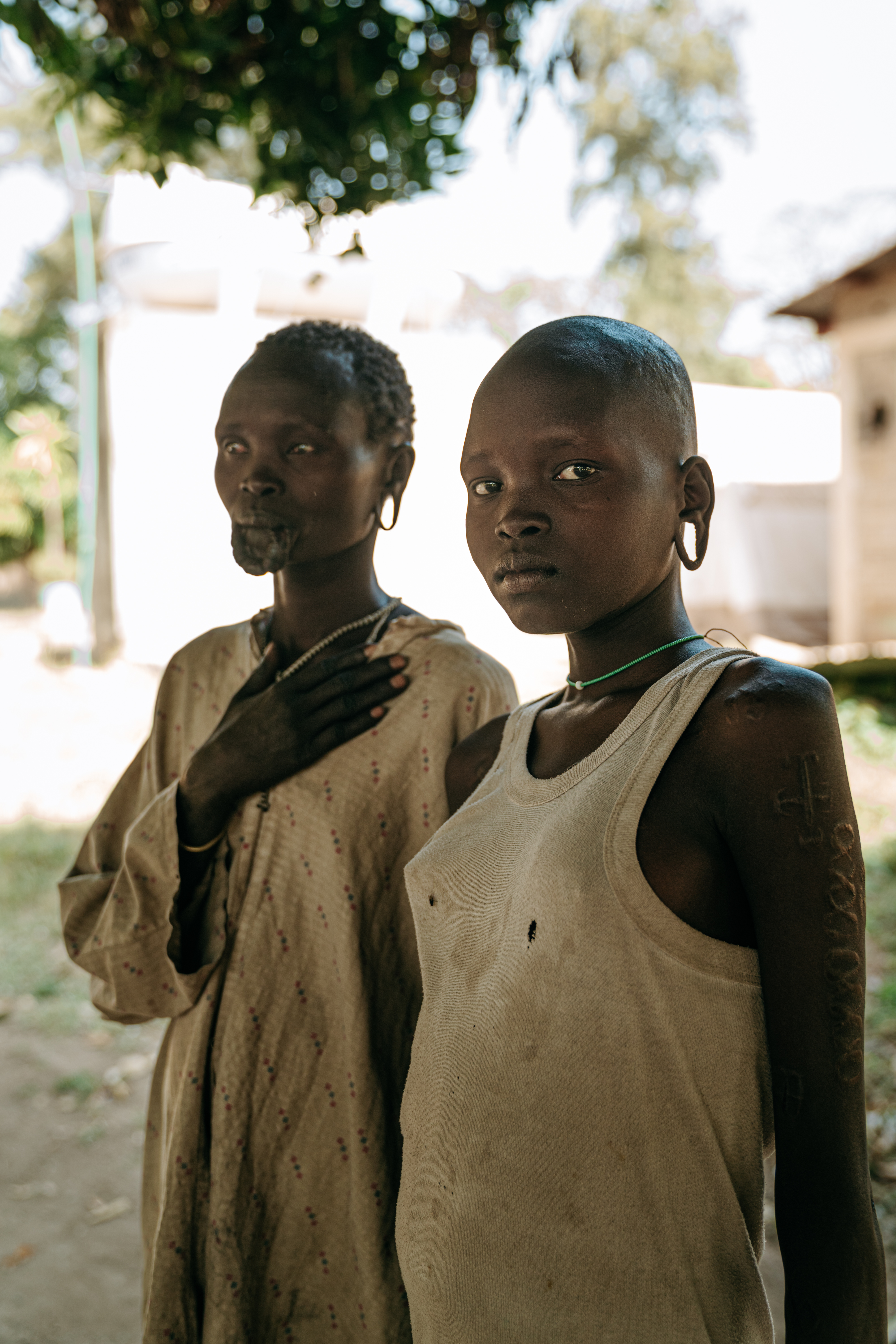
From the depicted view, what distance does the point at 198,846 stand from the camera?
1.52m

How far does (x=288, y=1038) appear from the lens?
4.96 ft

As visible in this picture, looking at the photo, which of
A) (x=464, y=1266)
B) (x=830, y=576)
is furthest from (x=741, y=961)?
(x=830, y=576)

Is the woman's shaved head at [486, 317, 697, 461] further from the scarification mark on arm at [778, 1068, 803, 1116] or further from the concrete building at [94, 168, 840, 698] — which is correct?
the concrete building at [94, 168, 840, 698]

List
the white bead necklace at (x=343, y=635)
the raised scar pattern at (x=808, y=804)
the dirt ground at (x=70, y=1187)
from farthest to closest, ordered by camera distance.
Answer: the dirt ground at (x=70, y=1187) → the white bead necklace at (x=343, y=635) → the raised scar pattern at (x=808, y=804)

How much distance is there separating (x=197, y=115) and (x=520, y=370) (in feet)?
6.13

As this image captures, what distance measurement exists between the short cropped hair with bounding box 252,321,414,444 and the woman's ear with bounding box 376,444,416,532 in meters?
0.02

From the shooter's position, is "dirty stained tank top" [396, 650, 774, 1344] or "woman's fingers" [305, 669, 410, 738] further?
"woman's fingers" [305, 669, 410, 738]

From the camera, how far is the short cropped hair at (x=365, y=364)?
60.2 inches

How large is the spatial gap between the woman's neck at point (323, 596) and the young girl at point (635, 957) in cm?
51

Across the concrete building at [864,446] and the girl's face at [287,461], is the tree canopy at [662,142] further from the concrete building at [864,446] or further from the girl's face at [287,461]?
the girl's face at [287,461]

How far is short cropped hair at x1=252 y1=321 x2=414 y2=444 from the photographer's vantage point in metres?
1.53

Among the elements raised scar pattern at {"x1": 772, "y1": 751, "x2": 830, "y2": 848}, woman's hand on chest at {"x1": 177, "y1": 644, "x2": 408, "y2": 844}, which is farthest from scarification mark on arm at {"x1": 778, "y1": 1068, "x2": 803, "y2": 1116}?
woman's hand on chest at {"x1": 177, "y1": 644, "x2": 408, "y2": 844}

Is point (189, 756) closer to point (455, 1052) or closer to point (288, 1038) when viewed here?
point (288, 1038)

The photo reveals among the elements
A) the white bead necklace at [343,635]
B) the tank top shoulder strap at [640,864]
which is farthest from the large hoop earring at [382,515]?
the tank top shoulder strap at [640,864]
